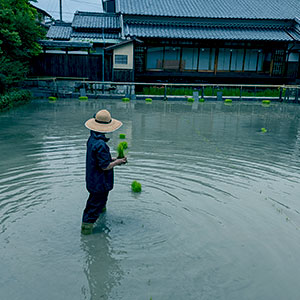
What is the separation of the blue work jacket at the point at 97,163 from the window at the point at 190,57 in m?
20.8

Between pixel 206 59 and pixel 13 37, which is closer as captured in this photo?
pixel 13 37

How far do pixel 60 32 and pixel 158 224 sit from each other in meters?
23.5

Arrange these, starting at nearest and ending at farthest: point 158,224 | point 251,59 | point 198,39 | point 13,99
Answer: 1. point 158,224
2. point 13,99
3. point 198,39
4. point 251,59

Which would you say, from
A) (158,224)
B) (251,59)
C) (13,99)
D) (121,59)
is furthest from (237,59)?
(158,224)

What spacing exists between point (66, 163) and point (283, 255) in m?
5.06

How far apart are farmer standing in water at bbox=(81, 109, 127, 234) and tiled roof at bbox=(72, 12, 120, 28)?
21.5 m

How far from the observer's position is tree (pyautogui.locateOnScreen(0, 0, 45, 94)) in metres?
15.1

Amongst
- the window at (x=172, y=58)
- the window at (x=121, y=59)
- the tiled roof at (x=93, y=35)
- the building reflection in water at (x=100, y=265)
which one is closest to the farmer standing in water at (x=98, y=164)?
the building reflection in water at (x=100, y=265)

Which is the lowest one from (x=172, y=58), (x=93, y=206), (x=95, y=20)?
(x=93, y=206)

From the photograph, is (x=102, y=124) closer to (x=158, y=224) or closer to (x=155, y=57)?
(x=158, y=224)

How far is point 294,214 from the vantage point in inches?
202

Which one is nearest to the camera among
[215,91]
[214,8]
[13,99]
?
[13,99]

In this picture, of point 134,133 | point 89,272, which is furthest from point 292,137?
point 89,272

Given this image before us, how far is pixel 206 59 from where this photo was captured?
24297mm
